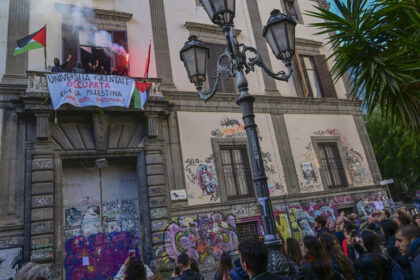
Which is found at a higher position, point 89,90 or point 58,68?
point 58,68

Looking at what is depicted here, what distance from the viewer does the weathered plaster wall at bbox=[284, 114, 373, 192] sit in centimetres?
1272

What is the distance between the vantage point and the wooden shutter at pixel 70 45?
10180mm

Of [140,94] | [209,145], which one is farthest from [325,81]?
[140,94]

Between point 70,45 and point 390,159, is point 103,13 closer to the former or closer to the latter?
point 70,45

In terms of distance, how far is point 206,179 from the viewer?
10.7 m

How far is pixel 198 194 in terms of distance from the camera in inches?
411

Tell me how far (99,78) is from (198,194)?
4.93 meters

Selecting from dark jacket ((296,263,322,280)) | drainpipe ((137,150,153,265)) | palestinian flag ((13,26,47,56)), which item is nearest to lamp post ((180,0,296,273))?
dark jacket ((296,263,322,280))

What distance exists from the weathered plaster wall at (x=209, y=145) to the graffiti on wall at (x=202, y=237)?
0.68 metres

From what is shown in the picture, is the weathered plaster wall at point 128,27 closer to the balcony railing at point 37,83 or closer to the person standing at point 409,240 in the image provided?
the balcony railing at point 37,83

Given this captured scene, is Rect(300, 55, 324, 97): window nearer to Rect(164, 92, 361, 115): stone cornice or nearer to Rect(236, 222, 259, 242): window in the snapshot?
Rect(164, 92, 361, 115): stone cornice

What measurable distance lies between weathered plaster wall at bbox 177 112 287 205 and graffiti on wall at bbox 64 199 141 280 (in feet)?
7.10

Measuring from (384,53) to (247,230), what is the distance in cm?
697

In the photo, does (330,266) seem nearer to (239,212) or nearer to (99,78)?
(239,212)
